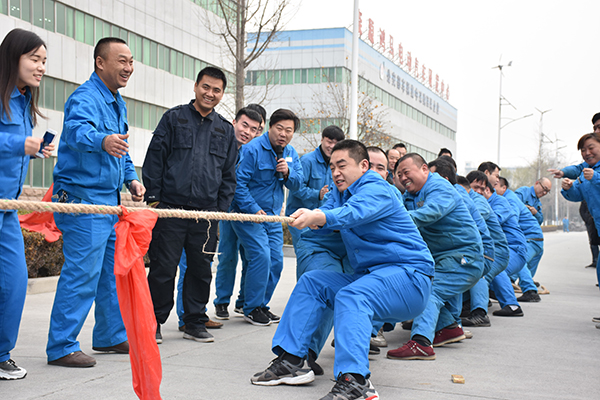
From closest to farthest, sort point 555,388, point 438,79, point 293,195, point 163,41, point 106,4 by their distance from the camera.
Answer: point 555,388 → point 293,195 → point 106,4 → point 163,41 → point 438,79

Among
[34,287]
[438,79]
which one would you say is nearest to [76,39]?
[34,287]

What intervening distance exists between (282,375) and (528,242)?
5.92 meters

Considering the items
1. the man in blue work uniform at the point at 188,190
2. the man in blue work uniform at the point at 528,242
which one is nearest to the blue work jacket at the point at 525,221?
the man in blue work uniform at the point at 528,242

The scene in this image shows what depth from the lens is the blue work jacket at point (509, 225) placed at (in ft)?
24.4

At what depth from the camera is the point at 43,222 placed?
4.29m

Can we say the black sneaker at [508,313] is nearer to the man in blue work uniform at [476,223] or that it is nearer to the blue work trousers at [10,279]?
the man in blue work uniform at [476,223]

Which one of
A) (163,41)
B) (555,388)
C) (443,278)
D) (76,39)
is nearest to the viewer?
(555,388)

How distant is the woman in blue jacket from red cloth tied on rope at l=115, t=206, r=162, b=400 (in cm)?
93

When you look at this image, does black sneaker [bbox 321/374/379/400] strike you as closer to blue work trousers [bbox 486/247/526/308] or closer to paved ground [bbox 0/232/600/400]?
paved ground [bbox 0/232/600/400]

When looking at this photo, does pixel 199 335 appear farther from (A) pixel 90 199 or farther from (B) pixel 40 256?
(B) pixel 40 256

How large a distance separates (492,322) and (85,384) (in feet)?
14.4

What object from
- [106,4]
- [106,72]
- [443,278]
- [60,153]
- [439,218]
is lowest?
[443,278]

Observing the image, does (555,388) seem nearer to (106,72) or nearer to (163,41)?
(106,72)

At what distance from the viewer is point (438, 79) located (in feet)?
187
